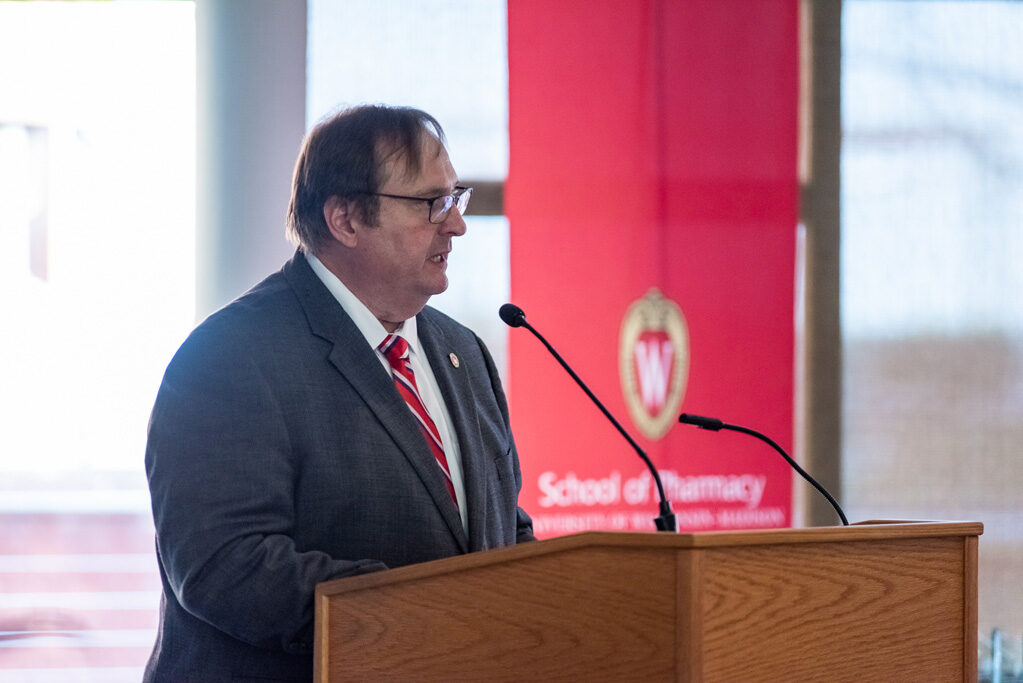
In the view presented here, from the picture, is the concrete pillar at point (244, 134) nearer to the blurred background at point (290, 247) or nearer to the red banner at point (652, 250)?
the blurred background at point (290, 247)

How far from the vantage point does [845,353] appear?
338 cm

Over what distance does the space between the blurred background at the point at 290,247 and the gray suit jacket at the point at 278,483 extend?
1.32m

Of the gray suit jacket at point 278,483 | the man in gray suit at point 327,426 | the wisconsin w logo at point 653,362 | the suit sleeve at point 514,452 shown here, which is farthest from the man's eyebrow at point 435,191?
the wisconsin w logo at point 653,362

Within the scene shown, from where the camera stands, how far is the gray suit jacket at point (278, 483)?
1499mm

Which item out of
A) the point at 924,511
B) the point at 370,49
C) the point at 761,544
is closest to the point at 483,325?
the point at 370,49

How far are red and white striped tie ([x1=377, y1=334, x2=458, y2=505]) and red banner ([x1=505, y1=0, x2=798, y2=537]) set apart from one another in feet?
4.04

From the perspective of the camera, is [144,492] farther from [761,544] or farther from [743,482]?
[761,544]

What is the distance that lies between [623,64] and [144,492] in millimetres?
2004

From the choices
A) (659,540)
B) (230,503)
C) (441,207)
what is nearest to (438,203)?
(441,207)

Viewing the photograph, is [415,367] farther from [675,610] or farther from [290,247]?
[290,247]

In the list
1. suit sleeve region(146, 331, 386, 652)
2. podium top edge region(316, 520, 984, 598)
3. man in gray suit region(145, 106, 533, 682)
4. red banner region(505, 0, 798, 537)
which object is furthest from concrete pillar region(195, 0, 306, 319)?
podium top edge region(316, 520, 984, 598)

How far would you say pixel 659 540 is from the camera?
109cm

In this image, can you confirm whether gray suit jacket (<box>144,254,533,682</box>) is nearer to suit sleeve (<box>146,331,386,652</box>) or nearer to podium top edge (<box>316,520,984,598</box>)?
suit sleeve (<box>146,331,386,652</box>)

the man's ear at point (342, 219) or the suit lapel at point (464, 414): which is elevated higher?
the man's ear at point (342, 219)
